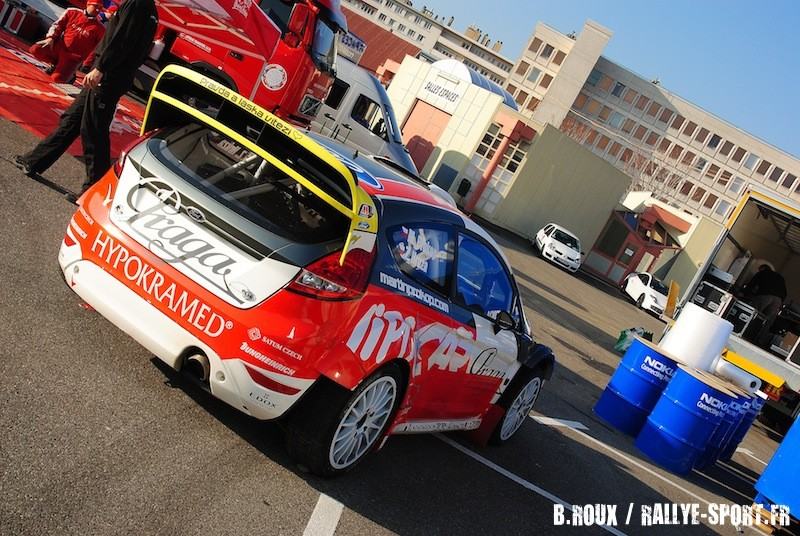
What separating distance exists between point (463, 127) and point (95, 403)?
107ft

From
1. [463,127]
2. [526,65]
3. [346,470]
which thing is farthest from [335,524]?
[526,65]

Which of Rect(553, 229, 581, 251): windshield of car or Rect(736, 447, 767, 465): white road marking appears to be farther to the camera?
Rect(553, 229, 581, 251): windshield of car

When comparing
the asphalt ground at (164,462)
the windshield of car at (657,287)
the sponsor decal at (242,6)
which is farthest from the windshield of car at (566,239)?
the asphalt ground at (164,462)

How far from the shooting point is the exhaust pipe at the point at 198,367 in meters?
→ 3.82

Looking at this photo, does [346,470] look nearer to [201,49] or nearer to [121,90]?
[121,90]

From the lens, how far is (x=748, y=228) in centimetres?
1505

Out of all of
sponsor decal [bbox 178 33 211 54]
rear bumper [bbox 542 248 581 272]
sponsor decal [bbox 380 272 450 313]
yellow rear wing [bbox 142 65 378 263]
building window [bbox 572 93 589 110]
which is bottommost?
sponsor decal [bbox 380 272 450 313]

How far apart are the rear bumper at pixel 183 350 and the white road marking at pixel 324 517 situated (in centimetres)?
57

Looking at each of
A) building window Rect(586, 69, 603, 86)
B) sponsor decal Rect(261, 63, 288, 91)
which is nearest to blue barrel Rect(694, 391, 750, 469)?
sponsor decal Rect(261, 63, 288, 91)

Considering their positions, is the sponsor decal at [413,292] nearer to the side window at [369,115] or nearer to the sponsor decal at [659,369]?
the sponsor decal at [659,369]

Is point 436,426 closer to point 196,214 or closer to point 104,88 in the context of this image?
point 196,214

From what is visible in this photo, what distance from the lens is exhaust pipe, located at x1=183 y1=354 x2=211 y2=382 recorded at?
12.5ft

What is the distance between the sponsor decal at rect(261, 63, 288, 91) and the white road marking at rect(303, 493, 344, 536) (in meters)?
10.6

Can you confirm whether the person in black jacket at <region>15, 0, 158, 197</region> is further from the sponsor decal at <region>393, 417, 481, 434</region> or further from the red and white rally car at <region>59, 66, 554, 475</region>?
the sponsor decal at <region>393, 417, 481, 434</region>
